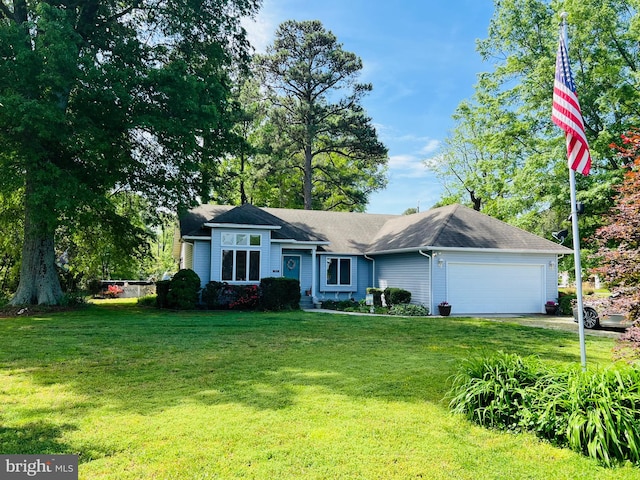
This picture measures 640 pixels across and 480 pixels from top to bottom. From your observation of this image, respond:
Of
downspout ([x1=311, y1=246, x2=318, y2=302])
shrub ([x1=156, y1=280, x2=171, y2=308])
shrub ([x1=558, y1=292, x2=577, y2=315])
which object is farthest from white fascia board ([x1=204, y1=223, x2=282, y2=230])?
shrub ([x1=558, y1=292, x2=577, y2=315])

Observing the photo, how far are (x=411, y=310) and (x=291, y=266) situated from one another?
6.19m

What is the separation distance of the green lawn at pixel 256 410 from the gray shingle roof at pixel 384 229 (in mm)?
8668

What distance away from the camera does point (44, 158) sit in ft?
45.6

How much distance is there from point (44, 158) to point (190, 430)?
42.9 ft

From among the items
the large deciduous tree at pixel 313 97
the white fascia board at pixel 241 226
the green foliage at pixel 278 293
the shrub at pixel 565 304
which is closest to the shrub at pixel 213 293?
the green foliage at pixel 278 293

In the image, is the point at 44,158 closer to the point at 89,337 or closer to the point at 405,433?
the point at 89,337

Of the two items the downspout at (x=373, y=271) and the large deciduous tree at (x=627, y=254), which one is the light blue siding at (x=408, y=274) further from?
the large deciduous tree at (x=627, y=254)

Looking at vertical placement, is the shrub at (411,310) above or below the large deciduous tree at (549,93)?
below

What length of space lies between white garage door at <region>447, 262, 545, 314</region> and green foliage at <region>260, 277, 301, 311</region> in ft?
19.9

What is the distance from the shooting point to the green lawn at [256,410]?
3482mm

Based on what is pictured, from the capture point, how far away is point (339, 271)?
841 inches

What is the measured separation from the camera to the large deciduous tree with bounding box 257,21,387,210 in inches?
1117

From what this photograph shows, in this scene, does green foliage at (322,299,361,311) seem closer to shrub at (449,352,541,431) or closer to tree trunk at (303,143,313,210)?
tree trunk at (303,143,313,210)

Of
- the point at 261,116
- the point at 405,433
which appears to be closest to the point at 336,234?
the point at 261,116
